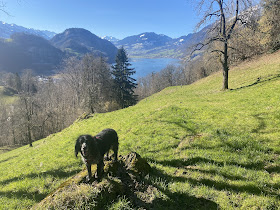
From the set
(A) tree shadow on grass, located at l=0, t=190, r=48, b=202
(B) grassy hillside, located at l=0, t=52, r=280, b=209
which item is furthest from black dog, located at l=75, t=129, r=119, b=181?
(A) tree shadow on grass, located at l=0, t=190, r=48, b=202

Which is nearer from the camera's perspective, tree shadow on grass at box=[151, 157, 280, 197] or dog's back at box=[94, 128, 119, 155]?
tree shadow on grass at box=[151, 157, 280, 197]

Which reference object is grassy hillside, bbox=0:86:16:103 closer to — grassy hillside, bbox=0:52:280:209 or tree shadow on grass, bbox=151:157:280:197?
grassy hillside, bbox=0:52:280:209

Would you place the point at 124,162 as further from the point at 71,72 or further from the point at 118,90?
the point at 71,72

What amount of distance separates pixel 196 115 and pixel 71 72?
49.4m

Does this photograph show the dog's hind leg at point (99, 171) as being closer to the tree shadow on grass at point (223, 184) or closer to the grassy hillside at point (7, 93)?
the tree shadow on grass at point (223, 184)

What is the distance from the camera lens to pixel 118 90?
48250 millimetres

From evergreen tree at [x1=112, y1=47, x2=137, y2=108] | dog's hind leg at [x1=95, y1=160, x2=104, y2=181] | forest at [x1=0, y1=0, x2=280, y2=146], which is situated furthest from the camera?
evergreen tree at [x1=112, y1=47, x2=137, y2=108]

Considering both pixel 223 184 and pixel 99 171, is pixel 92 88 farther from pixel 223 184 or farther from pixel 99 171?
pixel 223 184

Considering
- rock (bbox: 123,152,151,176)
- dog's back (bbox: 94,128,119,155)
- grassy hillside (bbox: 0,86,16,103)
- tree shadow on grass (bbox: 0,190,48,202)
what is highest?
grassy hillside (bbox: 0,86,16,103)

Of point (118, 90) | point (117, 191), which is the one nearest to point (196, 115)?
point (117, 191)

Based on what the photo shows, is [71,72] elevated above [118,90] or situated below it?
above

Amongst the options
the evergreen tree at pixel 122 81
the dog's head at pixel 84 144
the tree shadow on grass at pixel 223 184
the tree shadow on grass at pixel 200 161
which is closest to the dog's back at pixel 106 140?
the dog's head at pixel 84 144

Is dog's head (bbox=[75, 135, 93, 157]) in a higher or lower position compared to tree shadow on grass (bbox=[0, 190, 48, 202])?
higher

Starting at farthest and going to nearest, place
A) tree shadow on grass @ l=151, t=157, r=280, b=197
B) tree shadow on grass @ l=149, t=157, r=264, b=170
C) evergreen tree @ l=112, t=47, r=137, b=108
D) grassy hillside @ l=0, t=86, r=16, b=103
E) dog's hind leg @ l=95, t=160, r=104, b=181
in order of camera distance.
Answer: grassy hillside @ l=0, t=86, r=16, b=103 → evergreen tree @ l=112, t=47, r=137, b=108 → tree shadow on grass @ l=149, t=157, r=264, b=170 → dog's hind leg @ l=95, t=160, r=104, b=181 → tree shadow on grass @ l=151, t=157, r=280, b=197
